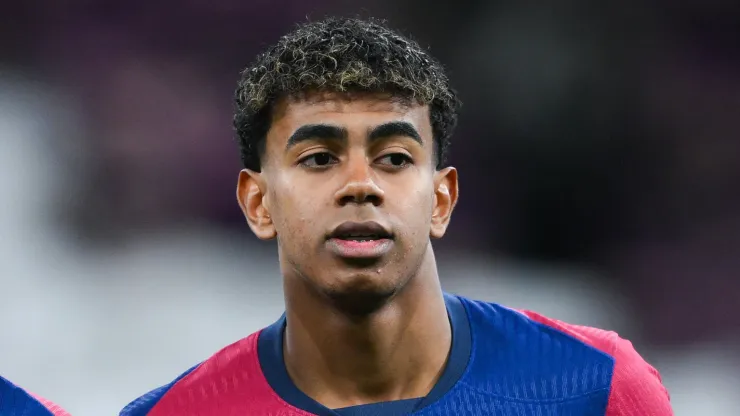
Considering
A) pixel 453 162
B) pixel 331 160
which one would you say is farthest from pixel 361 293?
pixel 453 162

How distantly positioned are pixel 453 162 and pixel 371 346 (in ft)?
9.34

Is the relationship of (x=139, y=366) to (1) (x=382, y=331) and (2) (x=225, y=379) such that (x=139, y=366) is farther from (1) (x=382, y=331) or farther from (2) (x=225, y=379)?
(1) (x=382, y=331)

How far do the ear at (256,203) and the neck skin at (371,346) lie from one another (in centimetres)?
15

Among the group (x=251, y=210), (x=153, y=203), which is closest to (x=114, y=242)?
(x=153, y=203)

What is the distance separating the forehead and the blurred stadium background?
7.91 ft

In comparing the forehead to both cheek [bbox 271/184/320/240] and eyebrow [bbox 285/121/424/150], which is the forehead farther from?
cheek [bbox 271/184/320/240]

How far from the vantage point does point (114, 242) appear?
5383 mm

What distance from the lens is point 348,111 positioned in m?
2.86

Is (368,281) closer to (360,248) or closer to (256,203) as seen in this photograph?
(360,248)

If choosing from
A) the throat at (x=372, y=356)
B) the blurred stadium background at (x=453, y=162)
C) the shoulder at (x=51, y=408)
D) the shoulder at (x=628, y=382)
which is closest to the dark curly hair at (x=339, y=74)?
the throat at (x=372, y=356)

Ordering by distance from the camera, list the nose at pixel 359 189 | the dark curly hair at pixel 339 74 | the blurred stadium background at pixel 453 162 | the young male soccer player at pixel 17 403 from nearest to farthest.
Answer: the nose at pixel 359 189, the dark curly hair at pixel 339 74, the young male soccer player at pixel 17 403, the blurred stadium background at pixel 453 162

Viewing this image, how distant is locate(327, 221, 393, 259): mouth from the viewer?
2771 mm

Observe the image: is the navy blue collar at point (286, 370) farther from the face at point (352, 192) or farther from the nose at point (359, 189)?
the nose at point (359, 189)

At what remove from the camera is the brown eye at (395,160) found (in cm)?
286
